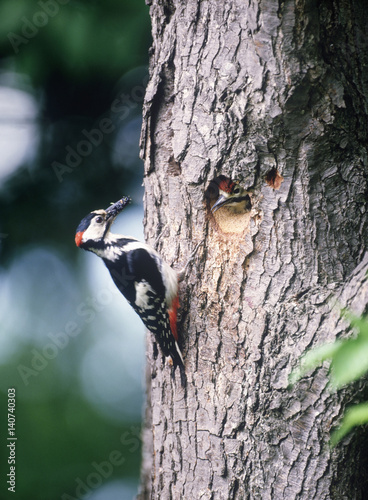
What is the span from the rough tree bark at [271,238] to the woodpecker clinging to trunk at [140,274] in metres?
0.20

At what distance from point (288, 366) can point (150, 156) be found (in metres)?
1.18

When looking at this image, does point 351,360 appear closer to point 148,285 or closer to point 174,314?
point 174,314

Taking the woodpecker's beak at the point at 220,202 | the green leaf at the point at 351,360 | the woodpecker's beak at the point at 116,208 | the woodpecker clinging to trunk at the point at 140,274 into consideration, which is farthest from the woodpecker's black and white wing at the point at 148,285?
the green leaf at the point at 351,360

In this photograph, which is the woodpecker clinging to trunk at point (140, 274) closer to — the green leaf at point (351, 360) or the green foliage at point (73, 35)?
the green foliage at point (73, 35)

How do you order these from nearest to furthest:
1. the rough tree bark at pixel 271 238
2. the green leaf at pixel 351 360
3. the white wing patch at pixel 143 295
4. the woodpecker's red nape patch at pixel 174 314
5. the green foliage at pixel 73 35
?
the green leaf at pixel 351 360 → the rough tree bark at pixel 271 238 → the woodpecker's red nape patch at pixel 174 314 → the white wing patch at pixel 143 295 → the green foliage at pixel 73 35

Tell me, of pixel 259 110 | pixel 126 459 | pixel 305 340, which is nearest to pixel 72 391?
pixel 126 459

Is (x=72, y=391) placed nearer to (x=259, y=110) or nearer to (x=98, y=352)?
(x=98, y=352)

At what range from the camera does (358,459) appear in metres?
1.81

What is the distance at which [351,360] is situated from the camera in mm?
647

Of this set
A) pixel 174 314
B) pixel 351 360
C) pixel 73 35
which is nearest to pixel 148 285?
pixel 174 314

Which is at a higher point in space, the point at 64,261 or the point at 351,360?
the point at 64,261

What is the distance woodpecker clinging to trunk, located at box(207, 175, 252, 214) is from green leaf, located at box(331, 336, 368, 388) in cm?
141

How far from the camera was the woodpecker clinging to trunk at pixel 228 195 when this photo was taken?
6.80 ft

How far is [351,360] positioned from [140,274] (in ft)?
7.17
